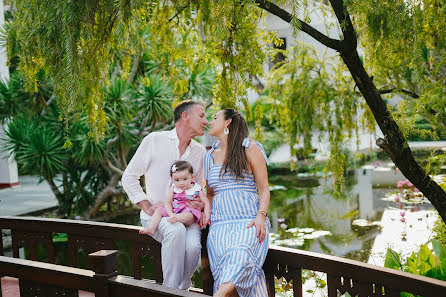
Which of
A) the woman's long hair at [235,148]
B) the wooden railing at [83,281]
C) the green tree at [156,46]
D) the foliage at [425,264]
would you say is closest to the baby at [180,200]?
the woman's long hair at [235,148]

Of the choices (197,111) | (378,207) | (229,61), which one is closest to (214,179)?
(197,111)

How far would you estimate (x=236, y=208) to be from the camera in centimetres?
298

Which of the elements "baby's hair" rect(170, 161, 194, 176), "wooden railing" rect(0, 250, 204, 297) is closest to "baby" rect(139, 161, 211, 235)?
"baby's hair" rect(170, 161, 194, 176)

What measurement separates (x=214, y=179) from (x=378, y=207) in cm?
784

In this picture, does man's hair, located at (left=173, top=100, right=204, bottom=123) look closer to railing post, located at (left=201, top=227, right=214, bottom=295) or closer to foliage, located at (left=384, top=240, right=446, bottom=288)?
railing post, located at (left=201, top=227, right=214, bottom=295)

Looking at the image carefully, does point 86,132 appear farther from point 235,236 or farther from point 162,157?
point 235,236

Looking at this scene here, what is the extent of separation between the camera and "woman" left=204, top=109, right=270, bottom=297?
2.74m

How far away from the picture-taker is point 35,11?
322cm

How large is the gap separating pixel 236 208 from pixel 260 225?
7.1 inches

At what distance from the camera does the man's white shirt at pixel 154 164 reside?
10.8ft

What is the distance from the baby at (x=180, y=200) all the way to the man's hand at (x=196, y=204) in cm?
2

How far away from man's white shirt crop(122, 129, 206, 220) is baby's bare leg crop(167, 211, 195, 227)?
316 mm

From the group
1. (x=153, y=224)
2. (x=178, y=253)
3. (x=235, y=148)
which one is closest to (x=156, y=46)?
(x=235, y=148)

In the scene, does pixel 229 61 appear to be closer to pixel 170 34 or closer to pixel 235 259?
pixel 170 34
